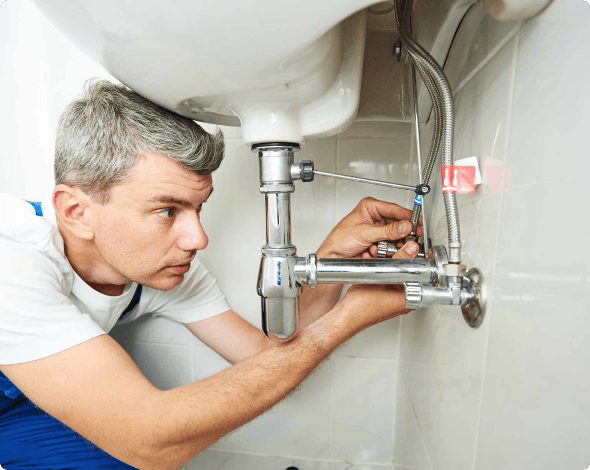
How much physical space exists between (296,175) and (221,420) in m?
0.36

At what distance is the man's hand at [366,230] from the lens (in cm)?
64

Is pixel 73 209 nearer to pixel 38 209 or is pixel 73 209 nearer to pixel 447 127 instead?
pixel 38 209

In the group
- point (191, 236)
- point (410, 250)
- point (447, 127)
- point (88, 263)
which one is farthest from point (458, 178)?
point (88, 263)

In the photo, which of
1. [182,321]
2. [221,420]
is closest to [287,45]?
[221,420]

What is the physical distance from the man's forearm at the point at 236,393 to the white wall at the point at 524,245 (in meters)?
0.18

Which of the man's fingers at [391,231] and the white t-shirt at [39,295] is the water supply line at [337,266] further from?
the white t-shirt at [39,295]

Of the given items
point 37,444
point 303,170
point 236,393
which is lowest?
point 37,444

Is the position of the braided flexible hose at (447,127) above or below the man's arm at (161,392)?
above

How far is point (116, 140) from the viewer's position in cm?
62

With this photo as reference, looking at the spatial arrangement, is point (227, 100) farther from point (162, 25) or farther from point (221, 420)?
point (221, 420)

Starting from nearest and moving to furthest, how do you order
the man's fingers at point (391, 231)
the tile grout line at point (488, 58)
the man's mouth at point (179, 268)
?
1. the tile grout line at point (488, 58)
2. the man's fingers at point (391, 231)
3. the man's mouth at point (179, 268)

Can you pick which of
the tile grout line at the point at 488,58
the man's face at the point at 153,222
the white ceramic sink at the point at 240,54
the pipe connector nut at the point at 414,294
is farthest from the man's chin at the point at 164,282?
the tile grout line at the point at 488,58

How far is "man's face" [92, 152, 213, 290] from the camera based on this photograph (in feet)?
2.01

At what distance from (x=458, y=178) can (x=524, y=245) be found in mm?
125
